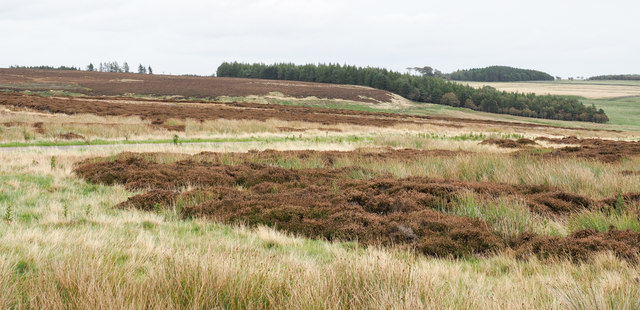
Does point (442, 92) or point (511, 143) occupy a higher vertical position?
point (442, 92)

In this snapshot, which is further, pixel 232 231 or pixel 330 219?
pixel 330 219

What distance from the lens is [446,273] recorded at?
5203mm

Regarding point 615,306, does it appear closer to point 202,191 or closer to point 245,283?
point 245,283

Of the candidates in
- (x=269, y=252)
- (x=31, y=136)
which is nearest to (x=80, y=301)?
(x=269, y=252)

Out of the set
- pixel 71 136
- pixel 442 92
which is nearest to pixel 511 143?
pixel 71 136

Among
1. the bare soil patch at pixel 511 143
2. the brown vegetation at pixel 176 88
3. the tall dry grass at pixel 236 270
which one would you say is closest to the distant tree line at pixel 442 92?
the brown vegetation at pixel 176 88

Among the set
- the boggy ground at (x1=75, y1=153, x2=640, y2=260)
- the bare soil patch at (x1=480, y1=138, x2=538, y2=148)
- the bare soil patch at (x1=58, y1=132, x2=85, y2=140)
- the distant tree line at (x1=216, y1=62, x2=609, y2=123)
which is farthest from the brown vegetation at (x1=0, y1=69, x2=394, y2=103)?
the boggy ground at (x1=75, y1=153, x2=640, y2=260)

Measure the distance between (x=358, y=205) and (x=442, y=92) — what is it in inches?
4039

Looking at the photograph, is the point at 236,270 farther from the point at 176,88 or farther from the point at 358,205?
the point at 176,88

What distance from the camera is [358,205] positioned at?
9055 mm

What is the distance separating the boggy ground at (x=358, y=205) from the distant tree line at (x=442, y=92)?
314 feet

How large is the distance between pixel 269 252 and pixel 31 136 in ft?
72.5

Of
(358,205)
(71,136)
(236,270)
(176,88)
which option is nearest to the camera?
(236,270)

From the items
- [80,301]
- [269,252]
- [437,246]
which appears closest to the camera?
[80,301]
